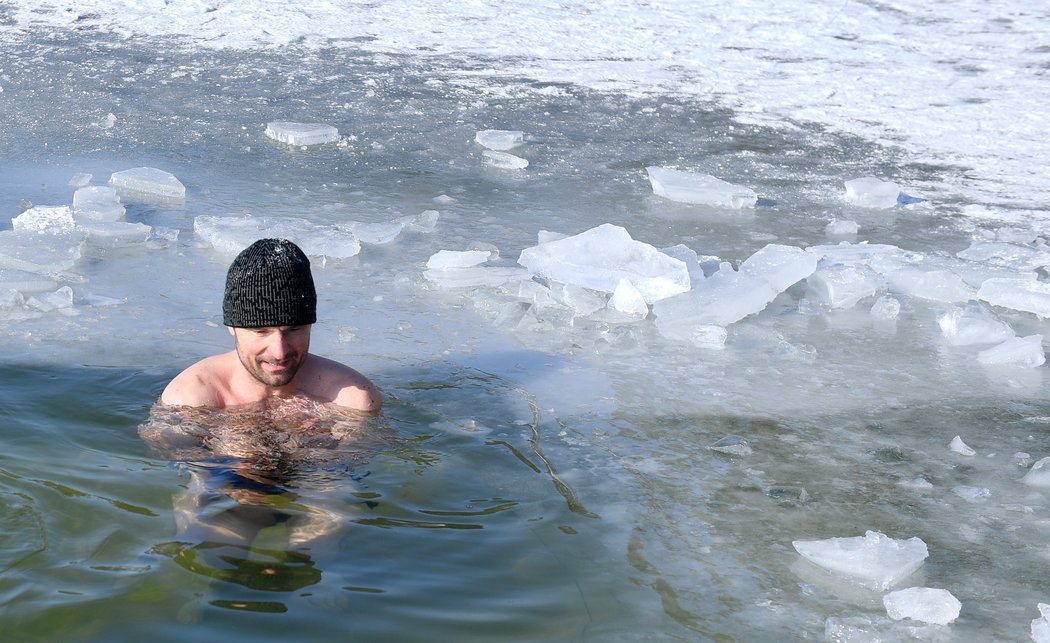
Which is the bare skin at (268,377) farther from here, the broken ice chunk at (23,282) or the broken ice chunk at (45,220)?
the broken ice chunk at (45,220)

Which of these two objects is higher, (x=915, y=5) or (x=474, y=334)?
(x=915, y=5)

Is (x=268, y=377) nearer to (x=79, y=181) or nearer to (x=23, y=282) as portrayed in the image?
(x=23, y=282)

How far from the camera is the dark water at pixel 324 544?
9.41 ft

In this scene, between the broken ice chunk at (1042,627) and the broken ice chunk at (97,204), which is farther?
the broken ice chunk at (97,204)

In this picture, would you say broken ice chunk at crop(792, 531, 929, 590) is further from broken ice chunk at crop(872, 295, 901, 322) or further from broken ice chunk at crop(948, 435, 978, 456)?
broken ice chunk at crop(872, 295, 901, 322)

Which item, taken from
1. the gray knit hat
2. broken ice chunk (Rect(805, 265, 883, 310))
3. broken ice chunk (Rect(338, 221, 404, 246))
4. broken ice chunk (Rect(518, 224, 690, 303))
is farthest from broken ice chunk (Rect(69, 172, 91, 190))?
broken ice chunk (Rect(805, 265, 883, 310))

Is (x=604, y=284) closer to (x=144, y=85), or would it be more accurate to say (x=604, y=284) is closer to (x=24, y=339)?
(x=24, y=339)

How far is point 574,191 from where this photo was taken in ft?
22.3

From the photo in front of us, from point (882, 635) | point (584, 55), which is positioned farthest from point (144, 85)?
point (882, 635)

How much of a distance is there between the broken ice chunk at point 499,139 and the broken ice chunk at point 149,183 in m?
1.98

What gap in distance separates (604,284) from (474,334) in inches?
28.0

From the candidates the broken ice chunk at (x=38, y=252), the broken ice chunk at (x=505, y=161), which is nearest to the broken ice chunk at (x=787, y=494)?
the broken ice chunk at (x=38, y=252)

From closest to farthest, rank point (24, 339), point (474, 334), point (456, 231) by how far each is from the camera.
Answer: point (24, 339) → point (474, 334) → point (456, 231)

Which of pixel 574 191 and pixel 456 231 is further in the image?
pixel 574 191
